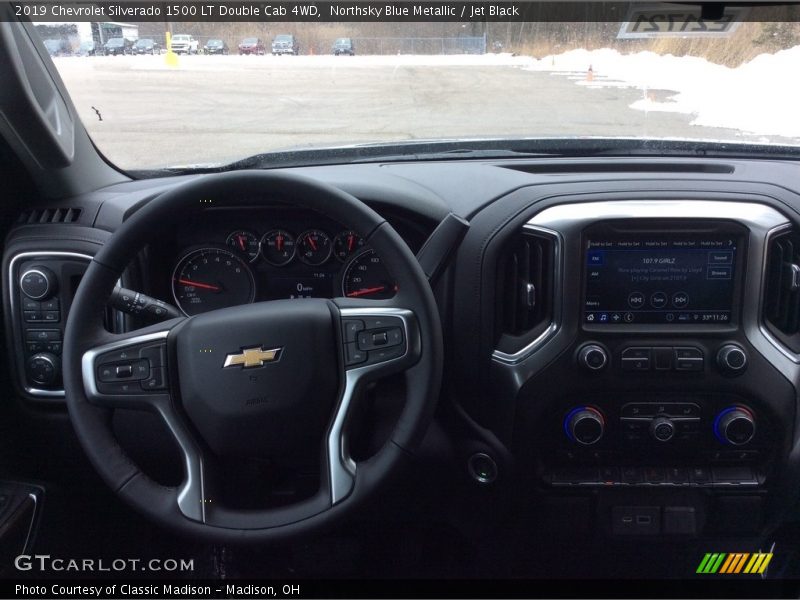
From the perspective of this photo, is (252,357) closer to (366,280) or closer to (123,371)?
(123,371)

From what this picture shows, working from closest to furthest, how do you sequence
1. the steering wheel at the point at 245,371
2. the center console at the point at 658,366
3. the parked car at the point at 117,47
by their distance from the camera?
the steering wheel at the point at 245,371 → the center console at the point at 658,366 → the parked car at the point at 117,47

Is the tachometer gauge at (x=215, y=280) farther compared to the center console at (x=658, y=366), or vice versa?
the tachometer gauge at (x=215, y=280)

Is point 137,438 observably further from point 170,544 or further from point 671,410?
point 671,410

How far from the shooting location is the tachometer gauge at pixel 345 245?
99.2 inches

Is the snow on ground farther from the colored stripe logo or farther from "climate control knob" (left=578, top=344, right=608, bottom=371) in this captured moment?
the colored stripe logo

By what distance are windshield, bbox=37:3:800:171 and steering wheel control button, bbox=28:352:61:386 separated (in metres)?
0.80

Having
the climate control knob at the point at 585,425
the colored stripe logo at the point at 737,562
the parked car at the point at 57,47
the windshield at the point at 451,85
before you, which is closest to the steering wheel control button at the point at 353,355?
the climate control knob at the point at 585,425

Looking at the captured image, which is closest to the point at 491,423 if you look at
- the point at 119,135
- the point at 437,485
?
the point at 437,485

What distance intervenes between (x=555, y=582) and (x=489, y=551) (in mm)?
278

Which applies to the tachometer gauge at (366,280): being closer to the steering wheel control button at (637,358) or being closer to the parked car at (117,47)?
the steering wheel control button at (637,358)

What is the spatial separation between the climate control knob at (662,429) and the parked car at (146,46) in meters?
2.13

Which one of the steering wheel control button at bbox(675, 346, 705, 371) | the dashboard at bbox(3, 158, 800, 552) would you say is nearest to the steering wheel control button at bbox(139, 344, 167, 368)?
the dashboard at bbox(3, 158, 800, 552)

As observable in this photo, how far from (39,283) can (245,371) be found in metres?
1.02

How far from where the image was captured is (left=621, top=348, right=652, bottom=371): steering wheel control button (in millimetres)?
2457
